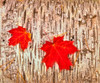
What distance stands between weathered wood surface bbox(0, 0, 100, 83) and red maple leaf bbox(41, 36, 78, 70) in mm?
25

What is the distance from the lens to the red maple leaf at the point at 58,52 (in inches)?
19.5

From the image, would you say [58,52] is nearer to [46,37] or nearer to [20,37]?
[46,37]

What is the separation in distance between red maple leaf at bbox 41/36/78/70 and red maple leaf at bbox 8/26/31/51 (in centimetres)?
10

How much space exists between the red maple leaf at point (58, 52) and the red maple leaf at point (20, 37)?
0.32 ft

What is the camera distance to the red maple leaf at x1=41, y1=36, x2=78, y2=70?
1.63 feet

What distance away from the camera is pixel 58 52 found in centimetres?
50

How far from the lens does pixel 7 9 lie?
A: 0.52 metres

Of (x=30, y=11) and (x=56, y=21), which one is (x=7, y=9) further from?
(x=56, y=21)

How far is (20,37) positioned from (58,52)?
0.22 meters

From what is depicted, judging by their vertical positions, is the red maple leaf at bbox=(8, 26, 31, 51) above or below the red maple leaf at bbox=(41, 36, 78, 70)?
above

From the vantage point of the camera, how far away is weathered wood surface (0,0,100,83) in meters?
0.51

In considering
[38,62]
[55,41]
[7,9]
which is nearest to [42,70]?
[38,62]

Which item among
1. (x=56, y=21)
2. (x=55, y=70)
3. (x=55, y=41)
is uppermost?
(x=56, y=21)

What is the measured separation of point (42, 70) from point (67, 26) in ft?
0.92
